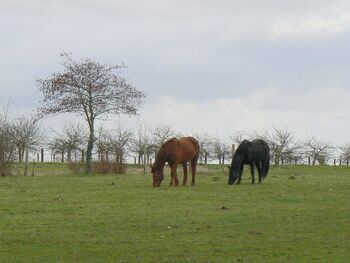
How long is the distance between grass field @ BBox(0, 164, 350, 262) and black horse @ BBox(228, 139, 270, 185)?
8.49ft

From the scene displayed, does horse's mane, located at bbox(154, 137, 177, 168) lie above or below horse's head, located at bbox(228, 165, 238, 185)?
above

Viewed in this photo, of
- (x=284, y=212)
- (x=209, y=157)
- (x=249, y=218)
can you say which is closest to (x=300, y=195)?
(x=284, y=212)

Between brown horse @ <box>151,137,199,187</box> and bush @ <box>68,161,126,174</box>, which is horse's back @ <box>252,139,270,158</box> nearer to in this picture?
brown horse @ <box>151,137,199,187</box>

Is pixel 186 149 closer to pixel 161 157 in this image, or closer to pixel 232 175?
pixel 161 157

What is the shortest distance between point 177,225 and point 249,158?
1219 cm

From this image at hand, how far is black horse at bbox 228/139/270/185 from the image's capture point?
26609 mm

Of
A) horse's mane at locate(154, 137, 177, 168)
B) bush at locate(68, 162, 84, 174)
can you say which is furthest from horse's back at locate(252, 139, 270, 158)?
bush at locate(68, 162, 84, 174)

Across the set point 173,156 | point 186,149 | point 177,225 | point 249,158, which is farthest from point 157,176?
point 177,225

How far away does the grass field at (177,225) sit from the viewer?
11812 millimetres

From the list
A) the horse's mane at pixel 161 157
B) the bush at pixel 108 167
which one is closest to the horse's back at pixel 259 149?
the horse's mane at pixel 161 157

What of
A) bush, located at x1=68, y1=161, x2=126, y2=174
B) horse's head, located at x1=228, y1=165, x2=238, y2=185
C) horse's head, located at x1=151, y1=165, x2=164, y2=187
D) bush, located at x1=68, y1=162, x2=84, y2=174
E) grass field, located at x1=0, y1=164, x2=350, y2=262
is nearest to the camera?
grass field, located at x1=0, y1=164, x2=350, y2=262

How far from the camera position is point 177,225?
15.2 meters

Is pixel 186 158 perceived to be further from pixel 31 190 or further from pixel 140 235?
pixel 140 235

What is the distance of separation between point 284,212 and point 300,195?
444 cm
